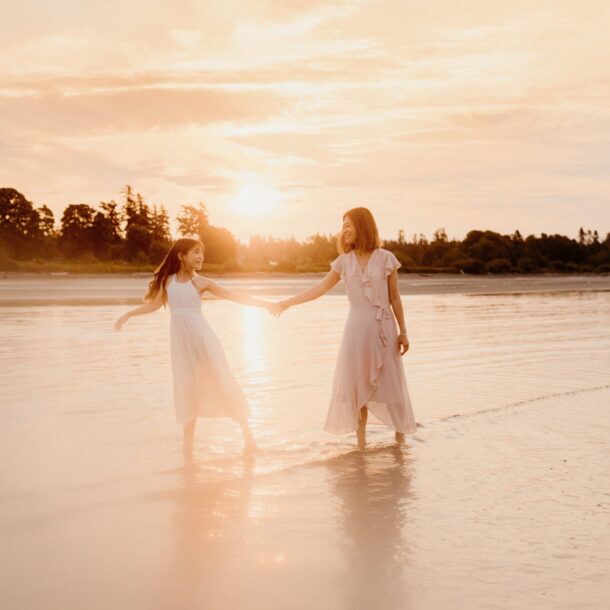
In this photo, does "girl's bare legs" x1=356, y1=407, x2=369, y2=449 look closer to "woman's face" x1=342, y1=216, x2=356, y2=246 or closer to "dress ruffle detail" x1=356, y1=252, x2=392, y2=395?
"dress ruffle detail" x1=356, y1=252, x2=392, y2=395

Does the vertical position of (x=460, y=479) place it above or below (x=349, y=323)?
below

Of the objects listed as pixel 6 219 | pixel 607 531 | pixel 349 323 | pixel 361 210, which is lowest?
pixel 607 531

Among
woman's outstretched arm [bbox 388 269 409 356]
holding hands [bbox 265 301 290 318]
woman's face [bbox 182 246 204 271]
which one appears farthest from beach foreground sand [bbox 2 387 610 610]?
holding hands [bbox 265 301 290 318]

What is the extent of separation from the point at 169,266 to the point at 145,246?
294 feet

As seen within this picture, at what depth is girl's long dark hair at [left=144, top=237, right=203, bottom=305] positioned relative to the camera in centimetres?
739

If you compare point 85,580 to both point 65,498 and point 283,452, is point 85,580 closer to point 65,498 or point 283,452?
point 65,498

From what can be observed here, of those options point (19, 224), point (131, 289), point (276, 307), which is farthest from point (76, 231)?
point (276, 307)

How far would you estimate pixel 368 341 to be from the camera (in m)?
7.29

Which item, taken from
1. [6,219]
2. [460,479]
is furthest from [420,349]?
[6,219]

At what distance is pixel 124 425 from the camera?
809 centimetres

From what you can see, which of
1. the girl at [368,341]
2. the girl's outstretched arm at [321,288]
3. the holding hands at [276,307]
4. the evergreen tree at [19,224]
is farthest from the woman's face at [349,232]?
the evergreen tree at [19,224]

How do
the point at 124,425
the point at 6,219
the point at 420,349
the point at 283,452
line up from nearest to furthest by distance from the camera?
the point at 283,452 → the point at 124,425 → the point at 420,349 → the point at 6,219

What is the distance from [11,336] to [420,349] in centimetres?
805

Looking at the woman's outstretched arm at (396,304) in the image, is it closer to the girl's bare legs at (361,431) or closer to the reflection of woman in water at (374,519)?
the girl's bare legs at (361,431)
